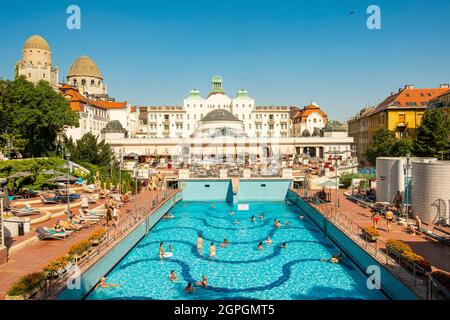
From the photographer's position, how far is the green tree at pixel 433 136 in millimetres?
37875

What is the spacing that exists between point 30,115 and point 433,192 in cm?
3558

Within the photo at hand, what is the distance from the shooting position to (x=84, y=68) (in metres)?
92.9

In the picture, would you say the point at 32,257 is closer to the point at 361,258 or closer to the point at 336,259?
the point at 336,259

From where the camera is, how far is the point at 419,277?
1109 centimetres

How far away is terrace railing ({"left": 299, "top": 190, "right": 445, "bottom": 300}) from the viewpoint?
31.9ft

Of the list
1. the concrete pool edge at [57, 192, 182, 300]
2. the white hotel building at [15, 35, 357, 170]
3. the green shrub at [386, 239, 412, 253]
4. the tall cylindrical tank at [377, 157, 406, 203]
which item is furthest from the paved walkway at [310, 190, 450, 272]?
the white hotel building at [15, 35, 357, 170]

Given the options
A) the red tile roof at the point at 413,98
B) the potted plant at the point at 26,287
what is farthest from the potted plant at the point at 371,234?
the red tile roof at the point at 413,98

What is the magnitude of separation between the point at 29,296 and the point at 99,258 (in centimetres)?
418

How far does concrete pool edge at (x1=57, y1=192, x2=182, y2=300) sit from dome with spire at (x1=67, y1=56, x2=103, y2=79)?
80.7 meters

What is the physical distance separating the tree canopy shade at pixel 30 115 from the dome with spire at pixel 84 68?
5623 centimetres

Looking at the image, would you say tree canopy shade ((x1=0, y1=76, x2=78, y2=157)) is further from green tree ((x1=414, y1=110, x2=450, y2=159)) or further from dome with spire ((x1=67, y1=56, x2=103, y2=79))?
dome with spire ((x1=67, y1=56, x2=103, y2=79))

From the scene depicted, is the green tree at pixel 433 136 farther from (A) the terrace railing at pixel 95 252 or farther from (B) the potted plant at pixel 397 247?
(A) the terrace railing at pixel 95 252
